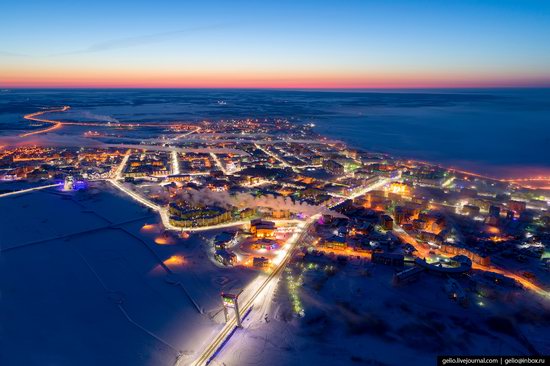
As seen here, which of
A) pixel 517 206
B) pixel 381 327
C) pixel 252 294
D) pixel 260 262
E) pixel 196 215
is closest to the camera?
pixel 381 327

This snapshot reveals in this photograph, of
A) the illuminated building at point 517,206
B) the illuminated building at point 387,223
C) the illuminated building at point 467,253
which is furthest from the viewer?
the illuminated building at point 517,206

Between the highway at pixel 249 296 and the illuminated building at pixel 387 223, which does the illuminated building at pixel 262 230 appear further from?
the illuminated building at pixel 387 223

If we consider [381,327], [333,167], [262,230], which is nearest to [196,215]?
[262,230]

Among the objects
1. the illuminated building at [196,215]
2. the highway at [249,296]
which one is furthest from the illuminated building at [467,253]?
the illuminated building at [196,215]

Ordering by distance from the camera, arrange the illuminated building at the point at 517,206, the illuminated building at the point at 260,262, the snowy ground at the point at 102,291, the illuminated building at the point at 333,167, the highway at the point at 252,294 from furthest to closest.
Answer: the illuminated building at the point at 333,167 < the illuminated building at the point at 517,206 < the illuminated building at the point at 260,262 < the snowy ground at the point at 102,291 < the highway at the point at 252,294

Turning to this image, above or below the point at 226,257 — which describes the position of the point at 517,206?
above

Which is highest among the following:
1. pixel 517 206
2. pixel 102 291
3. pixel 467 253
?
pixel 517 206

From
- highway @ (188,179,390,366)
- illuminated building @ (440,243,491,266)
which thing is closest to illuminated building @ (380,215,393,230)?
illuminated building @ (440,243,491,266)

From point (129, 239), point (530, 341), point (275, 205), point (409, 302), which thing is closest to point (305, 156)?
point (275, 205)

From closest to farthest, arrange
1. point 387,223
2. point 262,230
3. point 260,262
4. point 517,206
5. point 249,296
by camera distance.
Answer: point 249,296 → point 260,262 → point 262,230 → point 387,223 → point 517,206

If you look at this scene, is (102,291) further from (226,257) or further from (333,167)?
(333,167)
